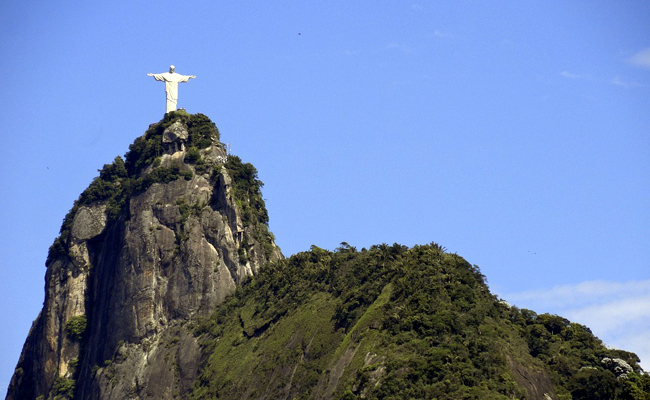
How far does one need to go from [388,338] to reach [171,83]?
192 ft

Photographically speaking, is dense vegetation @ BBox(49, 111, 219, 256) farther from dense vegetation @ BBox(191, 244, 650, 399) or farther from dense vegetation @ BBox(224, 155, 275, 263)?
dense vegetation @ BBox(191, 244, 650, 399)

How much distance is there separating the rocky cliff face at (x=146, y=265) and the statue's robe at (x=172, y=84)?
3.28 m

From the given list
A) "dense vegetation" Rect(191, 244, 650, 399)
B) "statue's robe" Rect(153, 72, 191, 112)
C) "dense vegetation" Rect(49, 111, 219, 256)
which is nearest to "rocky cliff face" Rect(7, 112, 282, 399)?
"dense vegetation" Rect(49, 111, 219, 256)

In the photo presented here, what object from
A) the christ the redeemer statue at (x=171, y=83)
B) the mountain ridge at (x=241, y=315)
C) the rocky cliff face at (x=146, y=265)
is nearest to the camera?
the mountain ridge at (x=241, y=315)

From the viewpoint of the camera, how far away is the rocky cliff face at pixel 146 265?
158500 millimetres

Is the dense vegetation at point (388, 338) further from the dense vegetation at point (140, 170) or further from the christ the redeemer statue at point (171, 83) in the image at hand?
the christ the redeemer statue at point (171, 83)

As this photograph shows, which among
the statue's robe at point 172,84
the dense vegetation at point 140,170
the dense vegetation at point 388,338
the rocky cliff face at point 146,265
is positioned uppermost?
the statue's robe at point 172,84

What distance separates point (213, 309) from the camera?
16038 cm

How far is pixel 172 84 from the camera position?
176500 millimetres

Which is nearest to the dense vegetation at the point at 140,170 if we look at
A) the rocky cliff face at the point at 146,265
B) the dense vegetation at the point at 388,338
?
the rocky cliff face at the point at 146,265

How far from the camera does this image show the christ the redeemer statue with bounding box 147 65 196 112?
17588cm

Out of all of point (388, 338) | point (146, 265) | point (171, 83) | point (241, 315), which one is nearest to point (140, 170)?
point (171, 83)

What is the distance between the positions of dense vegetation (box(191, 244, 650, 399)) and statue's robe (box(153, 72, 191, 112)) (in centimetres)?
2720

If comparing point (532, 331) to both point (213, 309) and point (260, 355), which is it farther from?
point (213, 309)
